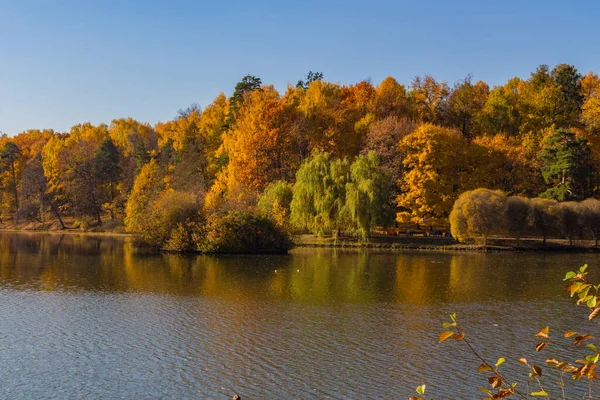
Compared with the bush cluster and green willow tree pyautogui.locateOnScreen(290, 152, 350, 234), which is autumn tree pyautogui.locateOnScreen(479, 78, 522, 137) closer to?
green willow tree pyautogui.locateOnScreen(290, 152, 350, 234)

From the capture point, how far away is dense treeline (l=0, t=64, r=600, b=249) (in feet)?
171

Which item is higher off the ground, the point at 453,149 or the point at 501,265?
the point at 453,149

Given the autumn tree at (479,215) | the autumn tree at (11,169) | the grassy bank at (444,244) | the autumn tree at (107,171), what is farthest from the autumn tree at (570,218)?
the autumn tree at (11,169)

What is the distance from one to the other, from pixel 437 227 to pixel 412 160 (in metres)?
7.18

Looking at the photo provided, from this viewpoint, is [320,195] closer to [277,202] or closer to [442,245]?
[277,202]

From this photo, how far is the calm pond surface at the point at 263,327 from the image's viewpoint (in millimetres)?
14078

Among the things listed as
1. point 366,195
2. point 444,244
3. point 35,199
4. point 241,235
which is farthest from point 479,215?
point 35,199

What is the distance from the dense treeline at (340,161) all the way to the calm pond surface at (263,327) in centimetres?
1577

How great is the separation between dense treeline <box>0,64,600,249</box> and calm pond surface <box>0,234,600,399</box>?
621 inches

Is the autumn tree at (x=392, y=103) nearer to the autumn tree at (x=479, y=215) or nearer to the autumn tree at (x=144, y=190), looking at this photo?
the autumn tree at (x=479, y=215)

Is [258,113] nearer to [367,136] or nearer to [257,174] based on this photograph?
[257,174]

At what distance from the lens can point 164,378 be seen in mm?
14383

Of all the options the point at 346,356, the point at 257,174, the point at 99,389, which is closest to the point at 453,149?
the point at 257,174

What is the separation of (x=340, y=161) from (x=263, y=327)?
118 ft
